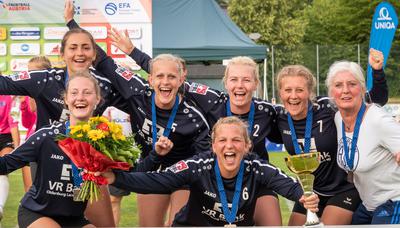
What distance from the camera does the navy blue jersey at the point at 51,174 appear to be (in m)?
4.96

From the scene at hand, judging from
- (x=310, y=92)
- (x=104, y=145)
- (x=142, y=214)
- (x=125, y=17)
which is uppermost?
(x=125, y=17)

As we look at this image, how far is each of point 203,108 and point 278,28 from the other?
4396 cm

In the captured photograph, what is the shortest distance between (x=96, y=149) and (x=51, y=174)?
108 centimetres

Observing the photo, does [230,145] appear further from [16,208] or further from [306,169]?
[16,208]

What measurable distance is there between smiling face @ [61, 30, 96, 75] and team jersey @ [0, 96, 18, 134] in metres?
3.66

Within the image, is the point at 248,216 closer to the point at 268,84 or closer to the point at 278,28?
the point at 268,84

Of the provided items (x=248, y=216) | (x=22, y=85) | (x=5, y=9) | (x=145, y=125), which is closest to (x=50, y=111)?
(x=22, y=85)

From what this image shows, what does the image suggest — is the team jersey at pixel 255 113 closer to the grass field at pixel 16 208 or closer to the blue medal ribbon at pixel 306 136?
the blue medal ribbon at pixel 306 136

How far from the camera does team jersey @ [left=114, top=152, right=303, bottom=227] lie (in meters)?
4.80

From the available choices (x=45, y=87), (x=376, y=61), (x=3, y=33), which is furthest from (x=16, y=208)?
(x=376, y=61)

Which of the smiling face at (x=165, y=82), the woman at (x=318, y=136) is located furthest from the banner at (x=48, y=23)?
the woman at (x=318, y=136)

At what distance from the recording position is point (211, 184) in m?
4.91

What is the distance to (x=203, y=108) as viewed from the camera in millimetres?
5770

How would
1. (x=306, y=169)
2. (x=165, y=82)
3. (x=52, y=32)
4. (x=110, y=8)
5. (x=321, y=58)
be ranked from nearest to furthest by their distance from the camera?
(x=306, y=169) → (x=165, y=82) → (x=110, y=8) → (x=52, y=32) → (x=321, y=58)
